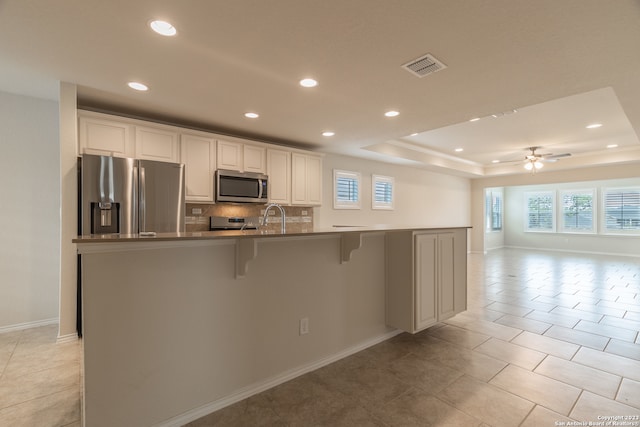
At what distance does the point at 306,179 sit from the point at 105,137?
289 cm

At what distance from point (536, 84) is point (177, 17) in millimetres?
3100

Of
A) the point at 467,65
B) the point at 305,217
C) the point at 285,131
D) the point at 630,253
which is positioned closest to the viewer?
the point at 467,65

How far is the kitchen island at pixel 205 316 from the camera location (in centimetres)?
155

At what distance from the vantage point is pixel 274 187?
15.6 feet

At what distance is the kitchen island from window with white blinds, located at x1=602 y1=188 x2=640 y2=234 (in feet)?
34.8

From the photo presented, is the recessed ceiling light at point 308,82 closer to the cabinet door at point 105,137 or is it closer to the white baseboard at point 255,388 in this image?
the cabinet door at point 105,137

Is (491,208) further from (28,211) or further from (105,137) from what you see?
(28,211)

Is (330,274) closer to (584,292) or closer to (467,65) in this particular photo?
(467,65)

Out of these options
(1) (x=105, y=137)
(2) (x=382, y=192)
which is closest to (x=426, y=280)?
(1) (x=105, y=137)

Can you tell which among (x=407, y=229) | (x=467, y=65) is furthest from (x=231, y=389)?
(x=467, y=65)

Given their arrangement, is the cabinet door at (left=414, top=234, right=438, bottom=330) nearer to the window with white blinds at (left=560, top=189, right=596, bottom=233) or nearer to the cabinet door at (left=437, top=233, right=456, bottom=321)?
the cabinet door at (left=437, top=233, right=456, bottom=321)

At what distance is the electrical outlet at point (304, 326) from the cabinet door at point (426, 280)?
1.07 metres

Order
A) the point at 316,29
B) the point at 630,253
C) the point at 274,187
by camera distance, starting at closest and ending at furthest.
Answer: the point at 316,29 → the point at 274,187 → the point at 630,253

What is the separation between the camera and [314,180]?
529 cm
